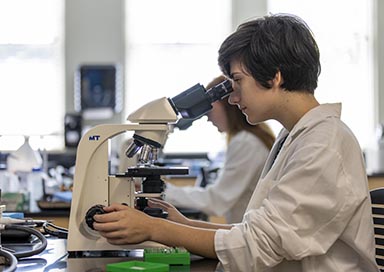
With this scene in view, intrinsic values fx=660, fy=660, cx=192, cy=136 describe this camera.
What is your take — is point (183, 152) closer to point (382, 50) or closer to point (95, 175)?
point (382, 50)

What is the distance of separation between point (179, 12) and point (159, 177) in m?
4.22

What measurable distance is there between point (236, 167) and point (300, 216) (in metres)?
1.61

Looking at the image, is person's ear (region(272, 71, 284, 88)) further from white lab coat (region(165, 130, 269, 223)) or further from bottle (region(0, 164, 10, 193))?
bottle (region(0, 164, 10, 193))

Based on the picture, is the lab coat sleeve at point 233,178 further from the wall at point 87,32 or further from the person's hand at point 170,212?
the wall at point 87,32

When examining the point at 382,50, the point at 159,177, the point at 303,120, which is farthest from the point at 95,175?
the point at 382,50

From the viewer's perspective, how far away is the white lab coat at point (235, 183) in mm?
2959

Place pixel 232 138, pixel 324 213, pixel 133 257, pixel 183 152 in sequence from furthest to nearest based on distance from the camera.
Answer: pixel 183 152 < pixel 232 138 < pixel 133 257 < pixel 324 213

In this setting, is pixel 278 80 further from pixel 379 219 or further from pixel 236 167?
pixel 236 167

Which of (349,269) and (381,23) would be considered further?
(381,23)

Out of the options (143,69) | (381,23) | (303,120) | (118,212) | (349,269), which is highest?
(381,23)

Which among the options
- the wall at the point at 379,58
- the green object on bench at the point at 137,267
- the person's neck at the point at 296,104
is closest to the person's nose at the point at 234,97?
the person's neck at the point at 296,104

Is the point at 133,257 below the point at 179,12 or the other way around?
below

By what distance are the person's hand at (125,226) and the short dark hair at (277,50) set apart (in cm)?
42

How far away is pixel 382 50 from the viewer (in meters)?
5.63
